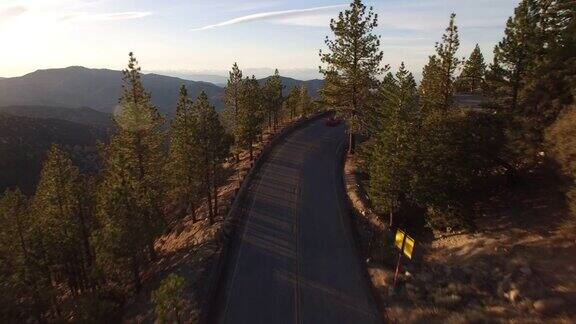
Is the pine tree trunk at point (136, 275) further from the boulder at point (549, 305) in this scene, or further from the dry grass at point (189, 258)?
the boulder at point (549, 305)

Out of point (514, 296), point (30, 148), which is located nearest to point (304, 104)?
point (514, 296)

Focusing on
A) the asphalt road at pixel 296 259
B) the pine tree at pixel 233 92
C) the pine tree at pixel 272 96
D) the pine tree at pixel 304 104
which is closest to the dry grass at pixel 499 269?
the asphalt road at pixel 296 259

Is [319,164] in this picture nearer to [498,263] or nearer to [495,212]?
[495,212]

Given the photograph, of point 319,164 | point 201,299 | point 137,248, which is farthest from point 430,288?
point 319,164

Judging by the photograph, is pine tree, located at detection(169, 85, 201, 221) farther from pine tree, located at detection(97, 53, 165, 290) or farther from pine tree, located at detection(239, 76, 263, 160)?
pine tree, located at detection(239, 76, 263, 160)

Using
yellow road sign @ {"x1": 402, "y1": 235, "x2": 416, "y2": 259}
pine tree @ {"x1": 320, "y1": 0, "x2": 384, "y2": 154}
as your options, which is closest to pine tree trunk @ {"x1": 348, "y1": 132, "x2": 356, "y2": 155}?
pine tree @ {"x1": 320, "y1": 0, "x2": 384, "y2": 154}
